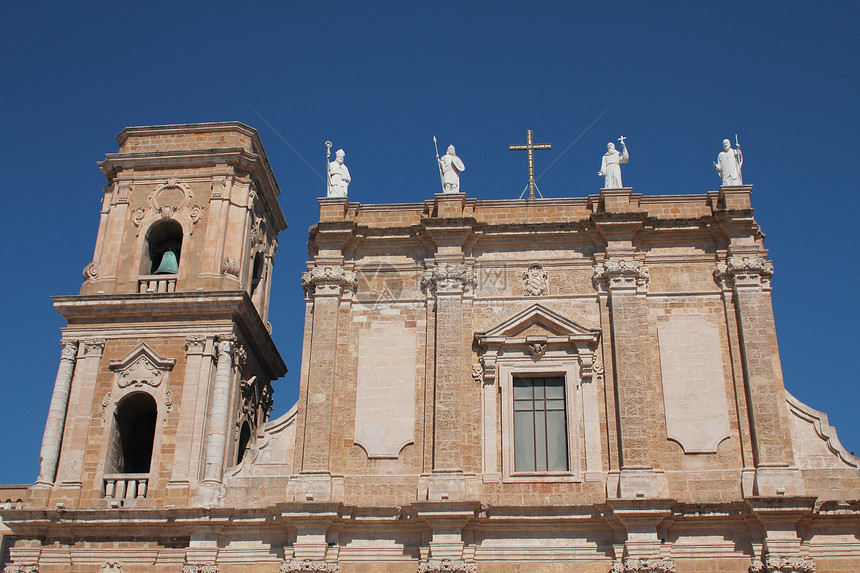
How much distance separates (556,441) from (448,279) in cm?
432

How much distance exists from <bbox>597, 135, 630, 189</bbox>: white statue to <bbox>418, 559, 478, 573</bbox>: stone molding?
9.43m

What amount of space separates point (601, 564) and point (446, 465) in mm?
3589

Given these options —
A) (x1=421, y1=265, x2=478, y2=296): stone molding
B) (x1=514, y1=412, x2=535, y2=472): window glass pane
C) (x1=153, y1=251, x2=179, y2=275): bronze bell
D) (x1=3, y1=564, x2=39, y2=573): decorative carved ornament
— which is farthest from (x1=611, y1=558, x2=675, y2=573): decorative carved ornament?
(x1=153, y1=251, x2=179, y2=275): bronze bell

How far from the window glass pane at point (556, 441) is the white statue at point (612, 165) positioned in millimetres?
5785

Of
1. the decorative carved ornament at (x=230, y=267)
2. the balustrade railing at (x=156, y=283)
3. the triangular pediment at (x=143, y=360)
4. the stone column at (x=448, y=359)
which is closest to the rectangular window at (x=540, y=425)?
the stone column at (x=448, y=359)

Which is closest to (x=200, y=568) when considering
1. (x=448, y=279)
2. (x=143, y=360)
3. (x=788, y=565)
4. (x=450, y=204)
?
(x=143, y=360)

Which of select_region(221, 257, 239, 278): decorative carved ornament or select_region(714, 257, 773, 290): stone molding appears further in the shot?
select_region(221, 257, 239, 278): decorative carved ornament

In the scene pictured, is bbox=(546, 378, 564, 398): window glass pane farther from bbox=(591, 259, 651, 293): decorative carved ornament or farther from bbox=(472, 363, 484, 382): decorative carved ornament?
bbox=(591, 259, 651, 293): decorative carved ornament

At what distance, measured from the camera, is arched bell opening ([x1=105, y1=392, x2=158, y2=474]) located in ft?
70.8

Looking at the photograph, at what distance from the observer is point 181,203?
24047 millimetres

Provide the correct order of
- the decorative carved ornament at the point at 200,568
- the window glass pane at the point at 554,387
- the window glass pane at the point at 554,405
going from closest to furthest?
1. the decorative carved ornament at the point at 200,568
2. the window glass pane at the point at 554,405
3. the window glass pane at the point at 554,387

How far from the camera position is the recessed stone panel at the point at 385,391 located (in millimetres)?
20234

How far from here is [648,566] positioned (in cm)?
1808

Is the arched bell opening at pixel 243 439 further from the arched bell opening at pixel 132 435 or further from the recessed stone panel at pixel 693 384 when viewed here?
the recessed stone panel at pixel 693 384
